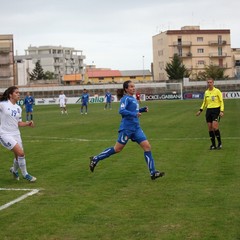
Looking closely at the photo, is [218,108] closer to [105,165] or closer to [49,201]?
[105,165]

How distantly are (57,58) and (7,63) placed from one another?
252ft

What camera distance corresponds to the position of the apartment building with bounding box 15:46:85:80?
173000 millimetres

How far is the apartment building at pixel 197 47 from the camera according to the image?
120 metres

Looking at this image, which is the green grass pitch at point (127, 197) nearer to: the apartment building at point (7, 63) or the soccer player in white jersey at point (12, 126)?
the soccer player in white jersey at point (12, 126)


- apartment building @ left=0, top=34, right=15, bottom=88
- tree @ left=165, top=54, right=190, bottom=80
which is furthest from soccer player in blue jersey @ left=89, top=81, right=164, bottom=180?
tree @ left=165, top=54, right=190, bottom=80

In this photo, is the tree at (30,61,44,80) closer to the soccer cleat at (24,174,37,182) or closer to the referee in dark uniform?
the referee in dark uniform

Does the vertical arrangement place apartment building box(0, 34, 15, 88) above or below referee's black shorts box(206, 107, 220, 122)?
above

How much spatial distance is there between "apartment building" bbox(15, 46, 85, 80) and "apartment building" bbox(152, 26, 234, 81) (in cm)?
5270

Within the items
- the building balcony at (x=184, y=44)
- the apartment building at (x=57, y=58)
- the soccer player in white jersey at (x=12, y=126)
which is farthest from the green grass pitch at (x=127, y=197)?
the apartment building at (x=57, y=58)

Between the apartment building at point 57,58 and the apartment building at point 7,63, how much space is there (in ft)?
213

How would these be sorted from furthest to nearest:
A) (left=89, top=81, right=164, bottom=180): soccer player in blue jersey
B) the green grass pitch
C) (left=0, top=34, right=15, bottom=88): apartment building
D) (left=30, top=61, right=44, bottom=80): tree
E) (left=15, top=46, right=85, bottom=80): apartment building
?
(left=15, top=46, right=85, bottom=80): apartment building, (left=30, top=61, right=44, bottom=80): tree, (left=0, top=34, right=15, bottom=88): apartment building, (left=89, top=81, right=164, bottom=180): soccer player in blue jersey, the green grass pitch

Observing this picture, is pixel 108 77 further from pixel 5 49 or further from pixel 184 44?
pixel 5 49

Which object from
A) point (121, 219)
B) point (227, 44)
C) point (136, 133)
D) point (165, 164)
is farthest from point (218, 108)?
point (227, 44)

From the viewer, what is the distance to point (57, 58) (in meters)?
177
